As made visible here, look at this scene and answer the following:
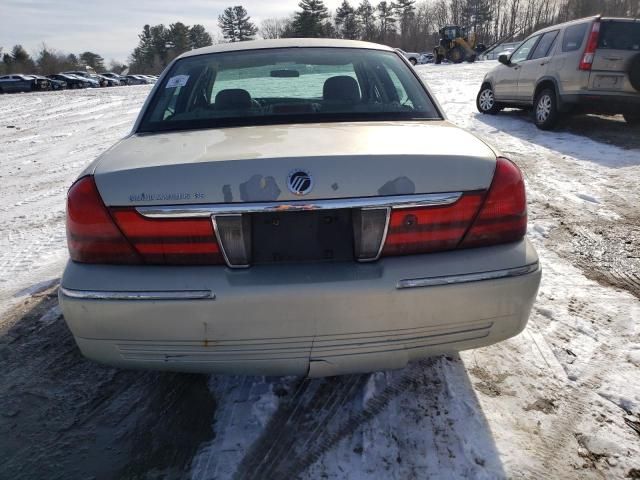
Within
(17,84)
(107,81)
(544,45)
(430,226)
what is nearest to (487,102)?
(544,45)

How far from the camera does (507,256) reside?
1774 mm

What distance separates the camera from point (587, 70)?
7.46m

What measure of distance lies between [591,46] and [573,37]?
21.9 inches

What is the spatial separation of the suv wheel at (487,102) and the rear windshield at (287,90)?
817 cm

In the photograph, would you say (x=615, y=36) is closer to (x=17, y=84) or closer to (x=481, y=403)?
(x=481, y=403)

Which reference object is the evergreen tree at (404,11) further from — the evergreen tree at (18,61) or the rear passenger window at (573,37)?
the rear passenger window at (573,37)

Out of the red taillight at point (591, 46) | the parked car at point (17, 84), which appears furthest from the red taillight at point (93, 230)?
the parked car at point (17, 84)

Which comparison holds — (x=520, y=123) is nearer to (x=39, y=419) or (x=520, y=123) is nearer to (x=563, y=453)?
(x=563, y=453)

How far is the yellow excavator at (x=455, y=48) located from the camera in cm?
3628

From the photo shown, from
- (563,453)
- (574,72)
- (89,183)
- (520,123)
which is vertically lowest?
(520,123)

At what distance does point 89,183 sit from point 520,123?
9213 mm

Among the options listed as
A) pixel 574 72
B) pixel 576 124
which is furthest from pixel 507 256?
pixel 576 124

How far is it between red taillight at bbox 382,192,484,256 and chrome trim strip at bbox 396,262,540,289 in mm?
127

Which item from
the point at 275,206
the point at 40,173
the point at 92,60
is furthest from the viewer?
the point at 92,60
